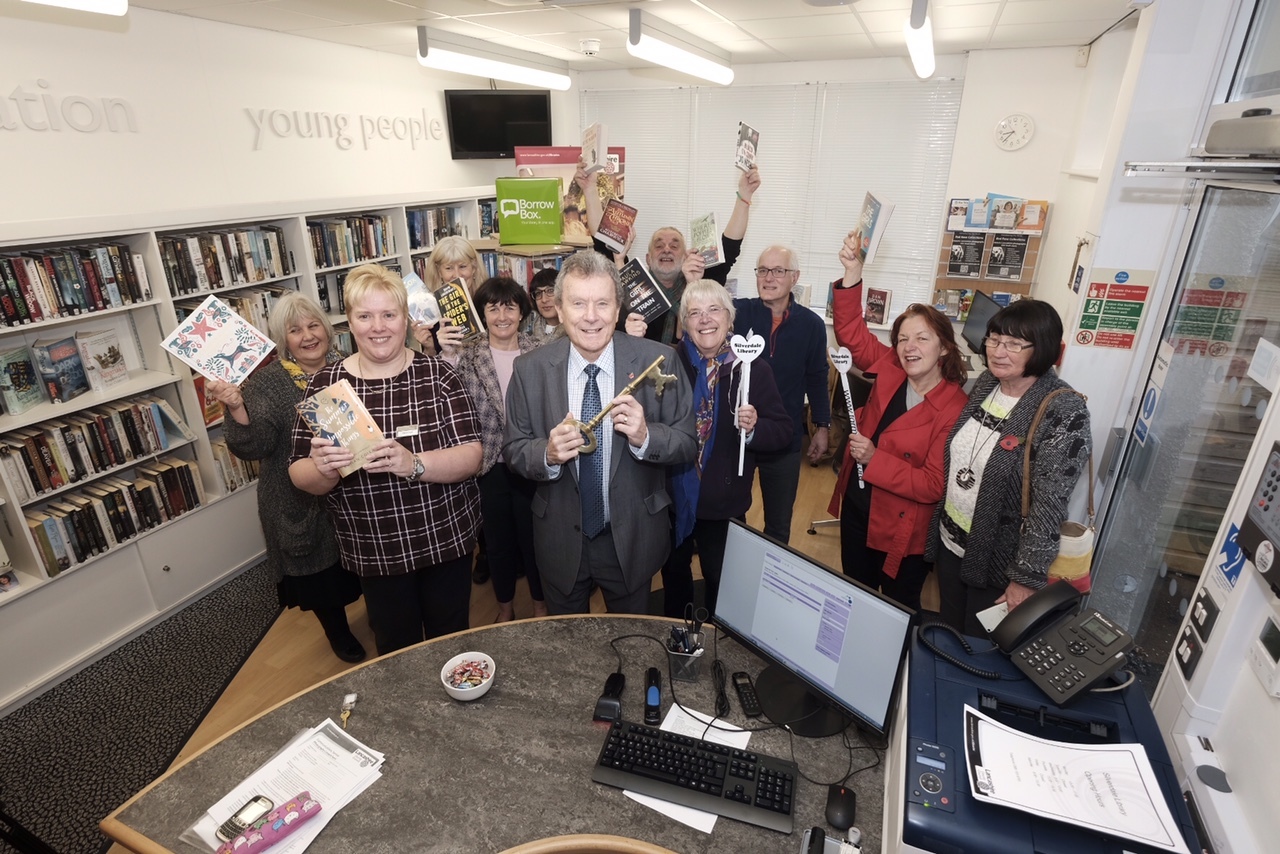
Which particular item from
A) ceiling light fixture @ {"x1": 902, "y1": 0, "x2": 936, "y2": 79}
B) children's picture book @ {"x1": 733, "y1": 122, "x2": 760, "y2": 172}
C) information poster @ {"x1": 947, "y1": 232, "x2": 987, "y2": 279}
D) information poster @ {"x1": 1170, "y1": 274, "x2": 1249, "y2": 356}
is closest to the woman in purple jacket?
children's picture book @ {"x1": 733, "y1": 122, "x2": 760, "y2": 172}

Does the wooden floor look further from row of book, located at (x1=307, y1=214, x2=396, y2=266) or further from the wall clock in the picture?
the wall clock

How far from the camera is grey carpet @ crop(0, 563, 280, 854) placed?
2359 millimetres

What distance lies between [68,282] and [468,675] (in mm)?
2649

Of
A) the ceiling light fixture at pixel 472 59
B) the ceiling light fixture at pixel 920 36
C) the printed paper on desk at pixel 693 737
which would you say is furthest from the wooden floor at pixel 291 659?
the ceiling light fixture at pixel 472 59

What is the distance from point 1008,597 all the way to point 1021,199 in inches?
155

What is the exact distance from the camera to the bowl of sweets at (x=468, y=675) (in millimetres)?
1680

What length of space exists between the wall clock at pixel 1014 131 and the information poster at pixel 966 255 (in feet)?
2.15

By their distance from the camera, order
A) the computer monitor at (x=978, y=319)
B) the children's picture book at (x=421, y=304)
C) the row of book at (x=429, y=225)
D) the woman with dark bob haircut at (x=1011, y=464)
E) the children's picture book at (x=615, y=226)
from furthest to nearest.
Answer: the row of book at (x=429, y=225) → the computer monitor at (x=978, y=319) → the children's picture book at (x=615, y=226) → the children's picture book at (x=421, y=304) → the woman with dark bob haircut at (x=1011, y=464)

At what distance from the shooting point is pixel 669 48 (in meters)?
3.82

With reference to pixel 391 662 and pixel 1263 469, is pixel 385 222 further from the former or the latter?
pixel 1263 469

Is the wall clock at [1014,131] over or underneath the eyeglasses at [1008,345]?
over

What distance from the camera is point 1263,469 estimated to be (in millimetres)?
1421

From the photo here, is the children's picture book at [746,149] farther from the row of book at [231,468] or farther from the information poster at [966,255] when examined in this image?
the row of book at [231,468]

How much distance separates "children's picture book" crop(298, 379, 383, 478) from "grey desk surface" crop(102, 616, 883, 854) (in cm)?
62
